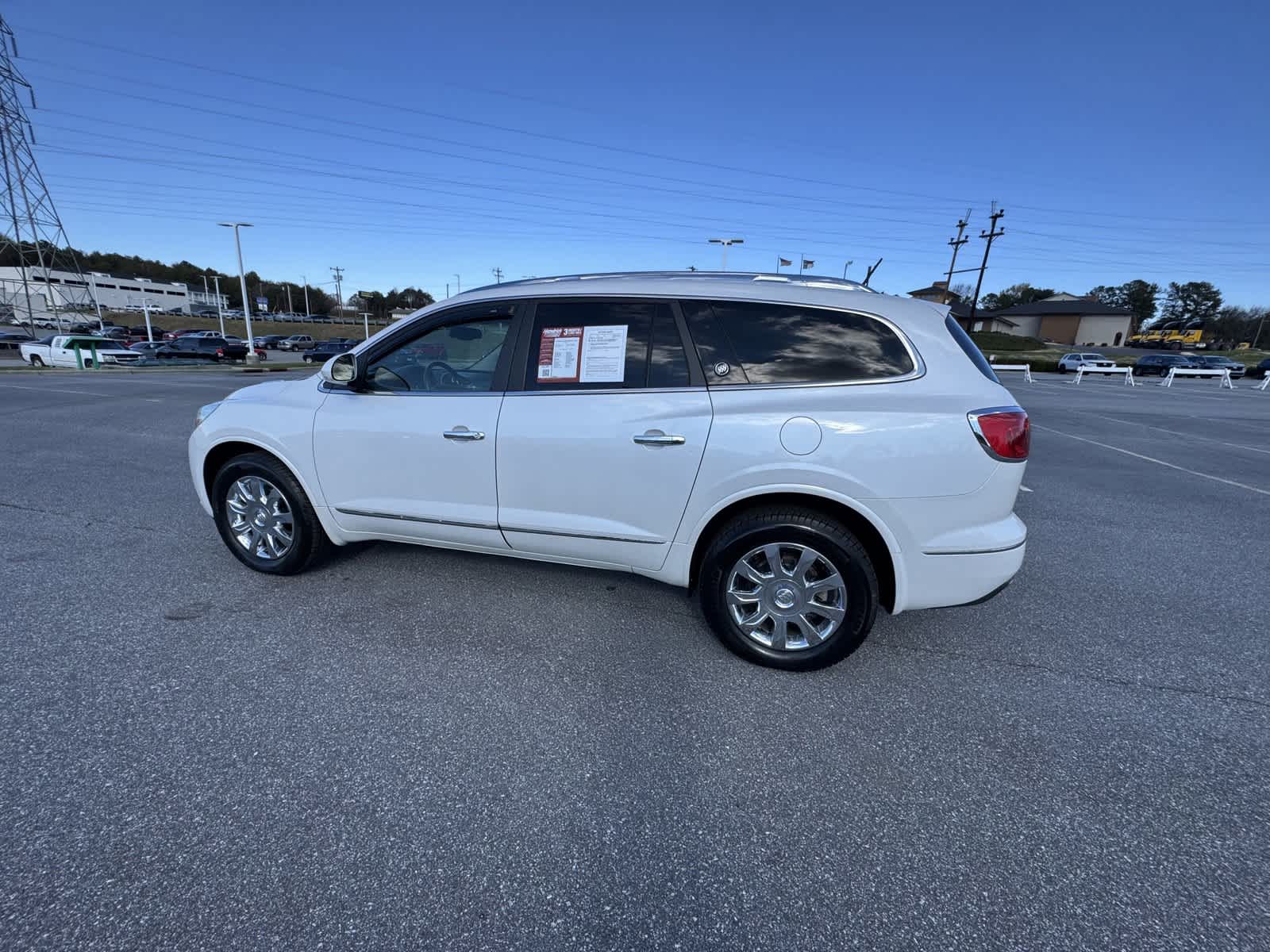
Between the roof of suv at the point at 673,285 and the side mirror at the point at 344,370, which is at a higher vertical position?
the roof of suv at the point at 673,285

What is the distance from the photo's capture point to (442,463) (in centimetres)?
319

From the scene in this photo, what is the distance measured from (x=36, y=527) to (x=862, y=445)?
5.90 meters

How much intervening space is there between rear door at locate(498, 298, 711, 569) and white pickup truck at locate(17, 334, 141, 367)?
1242 inches

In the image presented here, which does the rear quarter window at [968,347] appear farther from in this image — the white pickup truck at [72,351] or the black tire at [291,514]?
the white pickup truck at [72,351]

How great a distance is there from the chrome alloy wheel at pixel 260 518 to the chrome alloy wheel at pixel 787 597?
110 inches

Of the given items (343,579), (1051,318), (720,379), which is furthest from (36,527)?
(1051,318)

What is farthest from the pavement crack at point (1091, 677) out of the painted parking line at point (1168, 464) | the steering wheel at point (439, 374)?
the painted parking line at point (1168, 464)

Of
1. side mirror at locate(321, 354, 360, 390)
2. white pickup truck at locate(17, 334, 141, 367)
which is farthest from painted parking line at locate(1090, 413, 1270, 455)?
white pickup truck at locate(17, 334, 141, 367)

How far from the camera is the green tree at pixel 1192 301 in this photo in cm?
9844

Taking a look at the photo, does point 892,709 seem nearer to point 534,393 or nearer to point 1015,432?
point 1015,432

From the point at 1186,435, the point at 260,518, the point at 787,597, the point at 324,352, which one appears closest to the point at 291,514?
the point at 260,518

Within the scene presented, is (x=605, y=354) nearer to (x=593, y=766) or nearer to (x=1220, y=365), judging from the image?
(x=593, y=766)

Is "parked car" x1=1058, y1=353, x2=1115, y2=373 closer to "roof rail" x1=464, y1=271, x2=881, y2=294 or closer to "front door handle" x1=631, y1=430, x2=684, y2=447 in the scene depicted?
"roof rail" x1=464, y1=271, x2=881, y2=294

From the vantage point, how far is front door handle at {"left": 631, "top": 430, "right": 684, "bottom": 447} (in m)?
2.77
